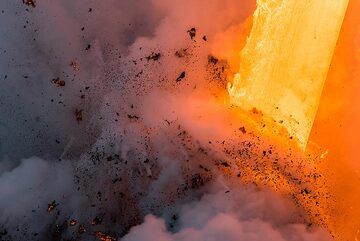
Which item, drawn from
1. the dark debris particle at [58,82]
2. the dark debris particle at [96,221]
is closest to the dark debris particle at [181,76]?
the dark debris particle at [58,82]

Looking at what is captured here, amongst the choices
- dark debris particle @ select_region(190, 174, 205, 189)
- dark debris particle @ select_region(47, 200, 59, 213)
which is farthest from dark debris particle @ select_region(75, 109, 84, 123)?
dark debris particle @ select_region(190, 174, 205, 189)

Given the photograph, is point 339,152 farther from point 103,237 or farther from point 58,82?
point 58,82

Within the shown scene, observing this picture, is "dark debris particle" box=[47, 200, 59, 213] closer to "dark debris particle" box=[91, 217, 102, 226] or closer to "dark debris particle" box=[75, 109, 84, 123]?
"dark debris particle" box=[91, 217, 102, 226]

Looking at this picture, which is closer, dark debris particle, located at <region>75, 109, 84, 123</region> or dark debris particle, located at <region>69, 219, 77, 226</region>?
dark debris particle, located at <region>69, 219, 77, 226</region>

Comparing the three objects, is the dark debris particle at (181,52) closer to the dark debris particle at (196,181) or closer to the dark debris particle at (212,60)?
the dark debris particle at (212,60)

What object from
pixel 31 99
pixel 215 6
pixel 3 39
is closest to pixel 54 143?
pixel 31 99

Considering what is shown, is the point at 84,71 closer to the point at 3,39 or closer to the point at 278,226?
the point at 3,39
